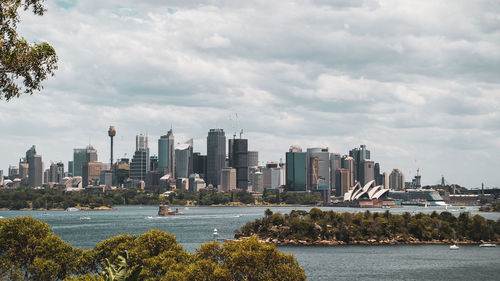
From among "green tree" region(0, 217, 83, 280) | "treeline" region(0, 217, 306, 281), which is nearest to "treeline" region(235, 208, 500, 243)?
"treeline" region(0, 217, 306, 281)

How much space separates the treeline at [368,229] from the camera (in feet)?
510

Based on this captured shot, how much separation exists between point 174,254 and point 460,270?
218 ft

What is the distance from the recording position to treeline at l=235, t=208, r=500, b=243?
155375mm

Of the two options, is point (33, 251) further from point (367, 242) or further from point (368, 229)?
point (368, 229)

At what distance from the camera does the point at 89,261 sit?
62062 millimetres

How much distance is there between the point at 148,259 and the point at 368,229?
11029 cm

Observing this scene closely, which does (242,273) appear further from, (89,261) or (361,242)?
(361,242)

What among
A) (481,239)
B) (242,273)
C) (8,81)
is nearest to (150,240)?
(242,273)

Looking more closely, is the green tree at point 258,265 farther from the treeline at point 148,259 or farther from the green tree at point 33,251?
the green tree at point 33,251

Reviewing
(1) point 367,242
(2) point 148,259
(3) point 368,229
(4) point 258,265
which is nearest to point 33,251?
(2) point 148,259

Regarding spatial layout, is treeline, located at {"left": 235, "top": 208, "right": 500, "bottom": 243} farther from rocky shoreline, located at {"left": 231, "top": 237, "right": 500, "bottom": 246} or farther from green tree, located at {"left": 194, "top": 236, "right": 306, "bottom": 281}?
green tree, located at {"left": 194, "top": 236, "right": 306, "bottom": 281}

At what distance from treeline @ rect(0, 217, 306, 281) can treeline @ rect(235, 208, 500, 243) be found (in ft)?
311

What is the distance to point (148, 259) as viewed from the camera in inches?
2276

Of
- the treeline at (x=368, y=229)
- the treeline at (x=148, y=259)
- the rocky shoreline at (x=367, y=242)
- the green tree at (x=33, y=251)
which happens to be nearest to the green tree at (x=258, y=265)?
the treeline at (x=148, y=259)
